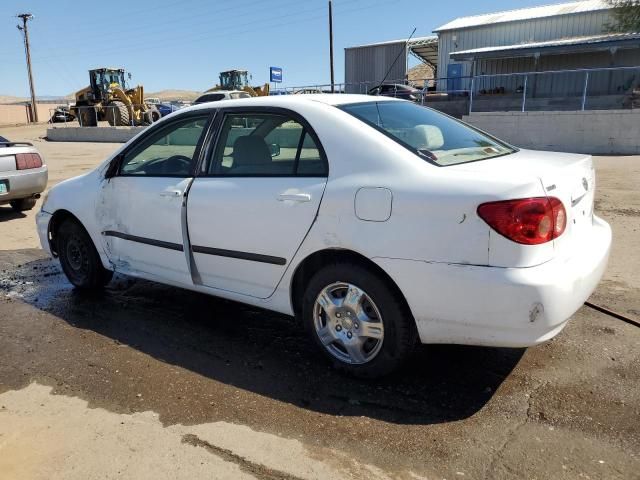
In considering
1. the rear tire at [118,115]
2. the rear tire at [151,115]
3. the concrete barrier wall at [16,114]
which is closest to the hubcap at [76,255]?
the rear tire at [151,115]

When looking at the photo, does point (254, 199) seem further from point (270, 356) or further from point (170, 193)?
point (270, 356)

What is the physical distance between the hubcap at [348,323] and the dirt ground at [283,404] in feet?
0.57

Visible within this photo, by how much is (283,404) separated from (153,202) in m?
1.82

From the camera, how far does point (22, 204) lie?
8.71m

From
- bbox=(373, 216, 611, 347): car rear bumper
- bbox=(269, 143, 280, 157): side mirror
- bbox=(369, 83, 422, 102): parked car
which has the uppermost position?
bbox=(369, 83, 422, 102): parked car

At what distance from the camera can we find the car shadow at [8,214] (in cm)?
840

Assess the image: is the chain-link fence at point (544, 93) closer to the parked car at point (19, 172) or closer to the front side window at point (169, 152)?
the parked car at point (19, 172)

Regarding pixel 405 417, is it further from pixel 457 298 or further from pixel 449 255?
pixel 449 255

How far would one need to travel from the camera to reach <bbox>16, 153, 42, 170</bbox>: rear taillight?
25.6 ft

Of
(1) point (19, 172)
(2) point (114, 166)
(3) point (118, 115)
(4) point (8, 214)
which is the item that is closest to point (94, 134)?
(3) point (118, 115)

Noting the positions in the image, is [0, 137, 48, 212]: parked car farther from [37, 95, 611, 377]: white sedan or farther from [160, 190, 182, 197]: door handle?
[160, 190, 182, 197]: door handle

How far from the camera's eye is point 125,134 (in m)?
28.2

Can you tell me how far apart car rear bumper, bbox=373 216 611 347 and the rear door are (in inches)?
25.8

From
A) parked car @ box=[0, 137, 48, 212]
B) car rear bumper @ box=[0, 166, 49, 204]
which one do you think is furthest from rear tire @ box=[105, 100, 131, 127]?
car rear bumper @ box=[0, 166, 49, 204]
